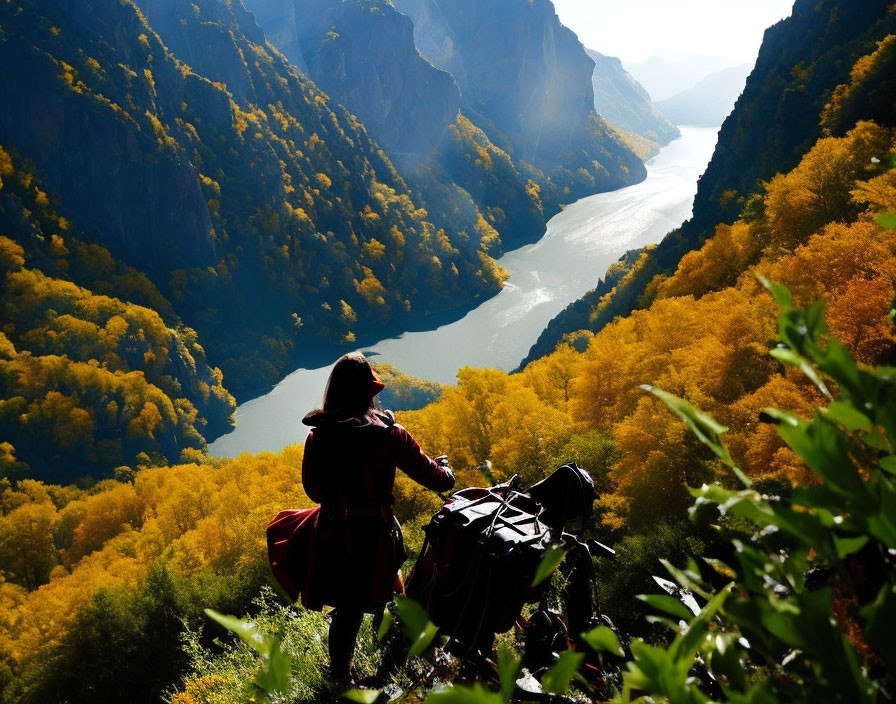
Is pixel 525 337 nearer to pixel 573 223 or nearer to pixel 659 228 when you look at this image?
pixel 659 228

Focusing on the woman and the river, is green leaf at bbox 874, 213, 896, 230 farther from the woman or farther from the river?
the river

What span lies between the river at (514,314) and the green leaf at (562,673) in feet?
176

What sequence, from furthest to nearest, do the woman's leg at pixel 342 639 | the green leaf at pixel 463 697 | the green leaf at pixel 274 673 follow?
1. the woman's leg at pixel 342 639
2. the green leaf at pixel 274 673
3. the green leaf at pixel 463 697

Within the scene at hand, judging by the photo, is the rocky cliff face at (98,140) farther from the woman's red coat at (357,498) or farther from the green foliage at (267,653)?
the green foliage at (267,653)

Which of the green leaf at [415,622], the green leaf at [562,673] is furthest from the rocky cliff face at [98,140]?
the green leaf at [562,673]

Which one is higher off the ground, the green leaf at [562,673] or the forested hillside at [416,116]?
the forested hillside at [416,116]

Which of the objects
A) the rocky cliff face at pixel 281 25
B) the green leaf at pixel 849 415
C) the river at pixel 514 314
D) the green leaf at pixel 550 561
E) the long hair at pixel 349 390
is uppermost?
the rocky cliff face at pixel 281 25

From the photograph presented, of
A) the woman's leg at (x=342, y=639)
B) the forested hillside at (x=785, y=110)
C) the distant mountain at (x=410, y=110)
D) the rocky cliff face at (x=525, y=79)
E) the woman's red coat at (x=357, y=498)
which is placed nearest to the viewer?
the woman's red coat at (x=357, y=498)

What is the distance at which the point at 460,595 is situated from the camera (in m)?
2.97

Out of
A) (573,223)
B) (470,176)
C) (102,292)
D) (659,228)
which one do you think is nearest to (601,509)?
(102,292)

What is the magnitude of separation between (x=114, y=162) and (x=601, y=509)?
73.9 m

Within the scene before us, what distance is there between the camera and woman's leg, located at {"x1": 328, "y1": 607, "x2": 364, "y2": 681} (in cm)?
Answer: 323

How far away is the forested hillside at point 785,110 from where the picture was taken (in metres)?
28.0

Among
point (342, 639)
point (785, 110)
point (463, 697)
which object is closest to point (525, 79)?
point (785, 110)
